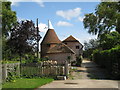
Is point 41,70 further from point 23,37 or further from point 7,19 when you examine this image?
point 7,19

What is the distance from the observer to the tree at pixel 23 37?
27.3 m

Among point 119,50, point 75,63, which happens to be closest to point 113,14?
point 75,63

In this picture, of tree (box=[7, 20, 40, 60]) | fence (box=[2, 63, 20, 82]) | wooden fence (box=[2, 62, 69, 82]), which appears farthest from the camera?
tree (box=[7, 20, 40, 60])

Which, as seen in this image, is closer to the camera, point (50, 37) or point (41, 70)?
point (41, 70)

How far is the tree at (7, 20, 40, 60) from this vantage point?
89.7 feet

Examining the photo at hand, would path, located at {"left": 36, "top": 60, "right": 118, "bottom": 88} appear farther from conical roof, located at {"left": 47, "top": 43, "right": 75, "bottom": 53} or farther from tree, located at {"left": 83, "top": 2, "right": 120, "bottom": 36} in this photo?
conical roof, located at {"left": 47, "top": 43, "right": 75, "bottom": 53}

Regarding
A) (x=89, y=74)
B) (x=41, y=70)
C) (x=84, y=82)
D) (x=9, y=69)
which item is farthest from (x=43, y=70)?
(x=89, y=74)

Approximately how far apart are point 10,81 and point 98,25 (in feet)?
87.7

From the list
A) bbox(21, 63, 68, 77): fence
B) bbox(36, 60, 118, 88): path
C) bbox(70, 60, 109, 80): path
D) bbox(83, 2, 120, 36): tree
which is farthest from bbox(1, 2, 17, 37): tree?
bbox(36, 60, 118, 88): path

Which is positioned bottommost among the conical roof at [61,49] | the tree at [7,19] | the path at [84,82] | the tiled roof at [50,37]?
the path at [84,82]

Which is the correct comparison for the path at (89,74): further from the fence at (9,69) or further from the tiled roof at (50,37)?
the tiled roof at (50,37)

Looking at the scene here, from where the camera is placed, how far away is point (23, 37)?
2717 cm

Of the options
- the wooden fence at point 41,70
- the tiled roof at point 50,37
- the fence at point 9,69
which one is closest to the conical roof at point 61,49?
the tiled roof at point 50,37

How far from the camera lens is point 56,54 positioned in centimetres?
4150
